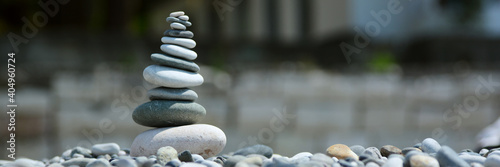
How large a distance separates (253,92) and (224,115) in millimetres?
351

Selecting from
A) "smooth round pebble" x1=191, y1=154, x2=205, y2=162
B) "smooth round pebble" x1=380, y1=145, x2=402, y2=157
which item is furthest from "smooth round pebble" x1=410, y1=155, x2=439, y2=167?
"smooth round pebble" x1=191, y1=154, x2=205, y2=162

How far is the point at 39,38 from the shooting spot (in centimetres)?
805

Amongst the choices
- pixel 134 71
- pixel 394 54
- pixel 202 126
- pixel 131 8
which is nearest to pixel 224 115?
pixel 134 71

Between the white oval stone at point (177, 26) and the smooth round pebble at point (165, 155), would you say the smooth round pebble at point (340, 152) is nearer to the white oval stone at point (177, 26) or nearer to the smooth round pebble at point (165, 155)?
the smooth round pebble at point (165, 155)

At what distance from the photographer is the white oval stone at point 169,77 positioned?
1818 mm

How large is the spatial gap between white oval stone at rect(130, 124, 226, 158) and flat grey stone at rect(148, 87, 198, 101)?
109 mm

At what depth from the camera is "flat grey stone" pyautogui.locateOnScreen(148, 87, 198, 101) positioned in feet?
6.04

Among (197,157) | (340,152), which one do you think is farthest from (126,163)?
(340,152)

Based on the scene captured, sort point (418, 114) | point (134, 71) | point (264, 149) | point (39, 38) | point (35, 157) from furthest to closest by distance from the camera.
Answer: point (39, 38) < point (134, 71) < point (418, 114) < point (35, 157) < point (264, 149)

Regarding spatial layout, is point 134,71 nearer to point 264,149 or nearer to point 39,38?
point 39,38

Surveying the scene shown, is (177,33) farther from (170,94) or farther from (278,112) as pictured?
(278,112)

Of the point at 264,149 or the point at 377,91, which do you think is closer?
the point at 264,149

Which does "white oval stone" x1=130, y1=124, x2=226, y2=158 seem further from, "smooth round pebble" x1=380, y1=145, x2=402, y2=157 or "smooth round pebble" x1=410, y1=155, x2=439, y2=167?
"smooth round pebble" x1=410, y1=155, x2=439, y2=167

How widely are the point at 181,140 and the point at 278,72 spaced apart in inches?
171
